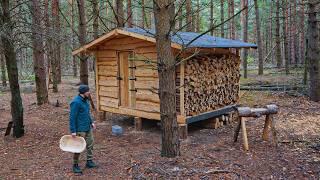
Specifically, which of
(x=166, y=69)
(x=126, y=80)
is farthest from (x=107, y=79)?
(x=166, y=69)

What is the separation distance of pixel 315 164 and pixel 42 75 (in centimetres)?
1131

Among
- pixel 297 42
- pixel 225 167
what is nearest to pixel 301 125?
pixel 225 167

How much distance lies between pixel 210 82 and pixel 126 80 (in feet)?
8.66

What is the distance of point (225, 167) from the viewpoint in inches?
259

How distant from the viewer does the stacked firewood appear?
9.55 metres

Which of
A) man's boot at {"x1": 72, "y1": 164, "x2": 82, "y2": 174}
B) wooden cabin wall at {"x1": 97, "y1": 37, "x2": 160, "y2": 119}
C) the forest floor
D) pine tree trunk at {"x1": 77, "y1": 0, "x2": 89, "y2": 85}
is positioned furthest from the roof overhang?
man's boot at {"x1": 72, "y1": 164, "x2": 82, "y2": 174}

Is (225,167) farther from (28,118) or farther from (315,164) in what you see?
(28,118)

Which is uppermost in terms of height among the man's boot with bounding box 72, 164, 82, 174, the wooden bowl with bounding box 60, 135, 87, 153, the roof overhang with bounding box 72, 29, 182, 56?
the roof overhang with bounding box 72, 29, 182, 56

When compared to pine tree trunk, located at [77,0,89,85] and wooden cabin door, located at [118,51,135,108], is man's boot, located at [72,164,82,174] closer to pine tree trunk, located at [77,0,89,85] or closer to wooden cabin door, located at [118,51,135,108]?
wooden cabin door, located at [118,51,135,108]

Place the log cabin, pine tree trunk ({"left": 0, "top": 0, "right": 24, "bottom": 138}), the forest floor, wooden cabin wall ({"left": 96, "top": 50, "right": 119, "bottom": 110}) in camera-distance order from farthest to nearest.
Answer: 1. wooden cabin wall ({"left": 96, "top": 50, "right": 119, "bottom": 110})
2. the log cabin
3. pine tree trunk ({"left": 0, "top": 0, "right": 24, "bottom": 138})
4. the forest floor

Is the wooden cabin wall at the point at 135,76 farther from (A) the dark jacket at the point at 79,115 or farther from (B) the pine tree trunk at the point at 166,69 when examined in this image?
(A) the dark jacket at the point at 79,115

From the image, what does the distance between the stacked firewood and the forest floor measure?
0.82 m

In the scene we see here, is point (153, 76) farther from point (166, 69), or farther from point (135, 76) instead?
point (166, 69)

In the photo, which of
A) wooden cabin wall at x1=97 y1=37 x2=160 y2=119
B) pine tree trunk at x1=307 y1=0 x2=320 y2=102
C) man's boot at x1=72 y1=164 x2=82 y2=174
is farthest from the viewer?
pine tree trunk at x1=307 y1=0 x2=320 y2=102
